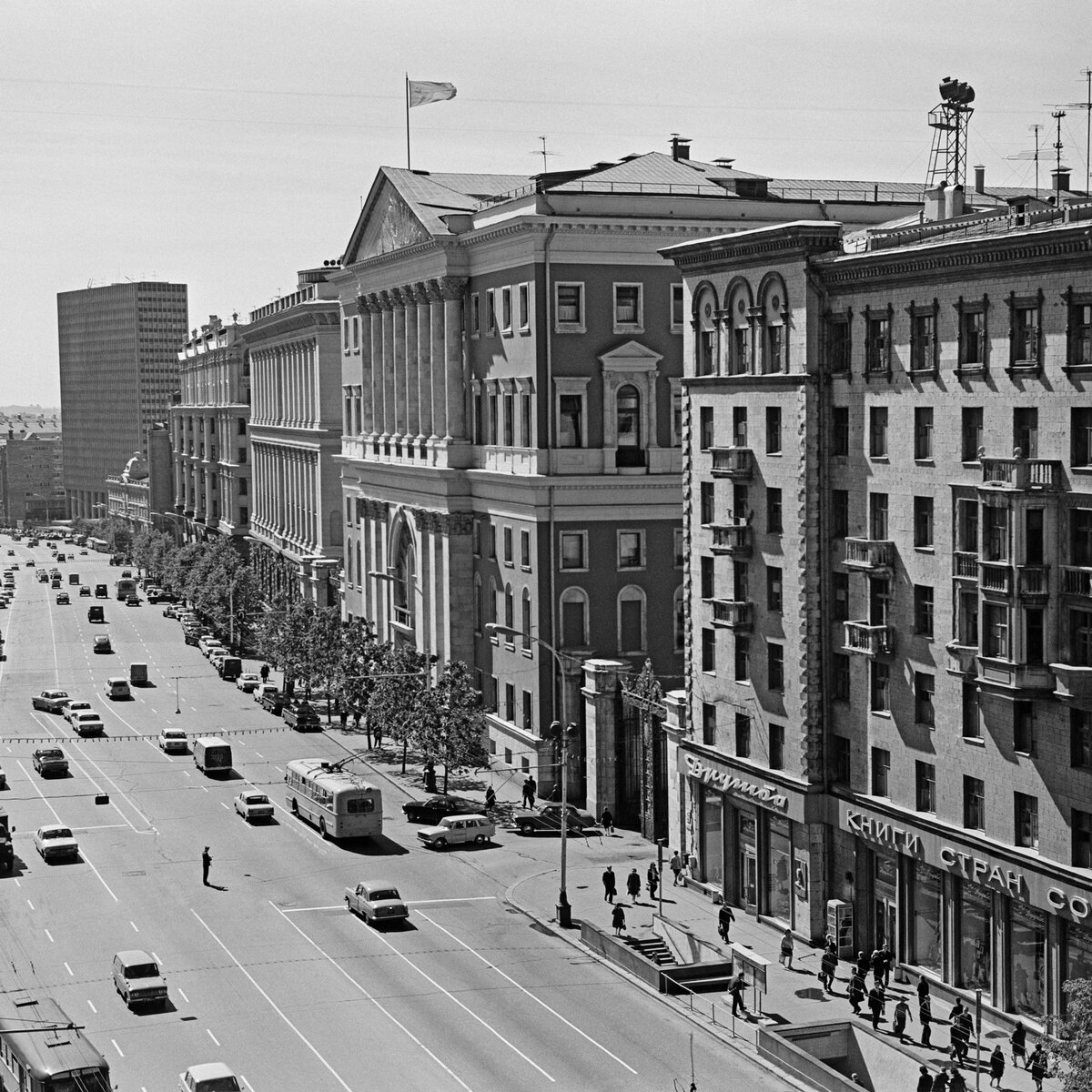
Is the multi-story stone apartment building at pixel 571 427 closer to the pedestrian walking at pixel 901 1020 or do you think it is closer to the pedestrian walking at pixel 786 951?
the pedestrian walking at pixel 786 951

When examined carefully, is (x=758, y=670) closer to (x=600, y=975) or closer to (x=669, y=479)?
(x=600, y=975)

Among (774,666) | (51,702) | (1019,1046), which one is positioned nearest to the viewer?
(1019,1046)

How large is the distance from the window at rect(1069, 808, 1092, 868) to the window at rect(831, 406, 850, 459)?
17.2 meters

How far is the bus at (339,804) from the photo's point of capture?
86.8 meters

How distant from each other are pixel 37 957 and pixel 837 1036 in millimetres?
29286

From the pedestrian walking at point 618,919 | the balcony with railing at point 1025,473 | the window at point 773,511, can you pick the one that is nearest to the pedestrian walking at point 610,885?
the pedestrian walking at point 618,919

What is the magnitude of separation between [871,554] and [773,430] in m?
8.71

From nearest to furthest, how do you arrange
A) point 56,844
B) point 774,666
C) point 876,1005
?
point 876,1005, point 774,666, point 56,844

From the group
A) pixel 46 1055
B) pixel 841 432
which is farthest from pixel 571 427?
pixel 46 1055

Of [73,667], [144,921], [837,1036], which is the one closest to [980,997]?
[837,1036]

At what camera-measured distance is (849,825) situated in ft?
219

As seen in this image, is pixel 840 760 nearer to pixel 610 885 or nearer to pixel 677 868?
pixel 610 885

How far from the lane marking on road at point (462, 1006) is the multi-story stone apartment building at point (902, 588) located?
14086 millimetres

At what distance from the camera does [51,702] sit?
5285 inches
